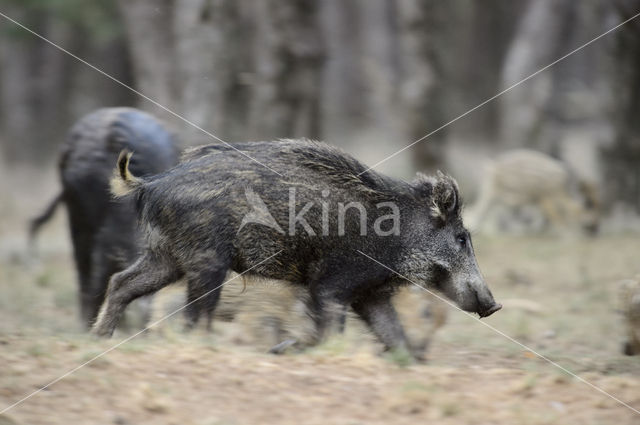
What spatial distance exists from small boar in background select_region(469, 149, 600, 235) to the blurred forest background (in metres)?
0.58

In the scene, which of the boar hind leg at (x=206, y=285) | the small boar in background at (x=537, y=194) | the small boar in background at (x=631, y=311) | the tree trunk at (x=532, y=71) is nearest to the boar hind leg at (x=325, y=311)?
the boar hind leg at (x=206, y=285)

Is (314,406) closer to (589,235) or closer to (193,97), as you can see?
(193,97)

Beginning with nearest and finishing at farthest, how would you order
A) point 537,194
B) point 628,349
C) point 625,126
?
point 628,349 < point 625,126 < point 537,194

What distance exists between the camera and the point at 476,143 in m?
26.4

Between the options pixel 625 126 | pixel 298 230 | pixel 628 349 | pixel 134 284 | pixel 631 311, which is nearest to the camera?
pixel 298 230

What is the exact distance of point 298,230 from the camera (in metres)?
5.52

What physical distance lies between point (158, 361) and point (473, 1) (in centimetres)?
2514

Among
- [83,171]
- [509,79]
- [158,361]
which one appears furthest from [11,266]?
[509,79]

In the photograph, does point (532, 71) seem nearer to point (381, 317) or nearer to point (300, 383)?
point (381, 317)

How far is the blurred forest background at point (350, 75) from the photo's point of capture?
10.6 m

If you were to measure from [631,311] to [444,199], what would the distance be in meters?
1.50

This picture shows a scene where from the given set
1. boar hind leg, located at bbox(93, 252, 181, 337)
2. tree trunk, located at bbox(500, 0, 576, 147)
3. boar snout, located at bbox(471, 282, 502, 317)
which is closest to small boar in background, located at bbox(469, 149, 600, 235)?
tree trunk, located at bbox(500, 0, 576, 147)

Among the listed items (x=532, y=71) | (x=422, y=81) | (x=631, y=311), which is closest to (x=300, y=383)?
(x=631, y=311)

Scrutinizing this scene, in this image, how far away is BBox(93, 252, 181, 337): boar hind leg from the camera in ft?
18.4
